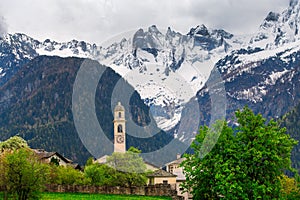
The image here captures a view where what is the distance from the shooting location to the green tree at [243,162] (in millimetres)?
49722

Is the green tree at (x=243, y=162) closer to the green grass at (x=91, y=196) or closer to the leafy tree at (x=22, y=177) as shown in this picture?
the green grass at (x=91, y=196)

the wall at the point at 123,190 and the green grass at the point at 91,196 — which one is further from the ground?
the wall at the point at 123,190

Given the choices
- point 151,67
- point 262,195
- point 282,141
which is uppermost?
point 151,67

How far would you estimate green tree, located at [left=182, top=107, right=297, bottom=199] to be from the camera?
49.7 meters

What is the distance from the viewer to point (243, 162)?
168ft

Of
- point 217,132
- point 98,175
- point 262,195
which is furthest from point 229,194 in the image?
point 98,175

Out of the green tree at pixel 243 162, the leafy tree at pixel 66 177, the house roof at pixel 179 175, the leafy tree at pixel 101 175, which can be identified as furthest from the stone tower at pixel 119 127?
the green tree at pixel 243 162

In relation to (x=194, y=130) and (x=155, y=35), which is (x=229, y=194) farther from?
(x=155, y=35)

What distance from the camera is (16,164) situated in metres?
46.6

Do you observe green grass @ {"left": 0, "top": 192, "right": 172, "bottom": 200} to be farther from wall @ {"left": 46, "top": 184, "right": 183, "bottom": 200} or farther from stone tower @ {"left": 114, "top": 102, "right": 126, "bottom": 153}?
stone tower @ {"left": 114, "top": 102, "right": 126, "bottom": 153}

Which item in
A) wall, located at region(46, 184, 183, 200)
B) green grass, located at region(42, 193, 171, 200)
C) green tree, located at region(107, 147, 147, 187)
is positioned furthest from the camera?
green tree, located at region(107, 147, 147, 187)

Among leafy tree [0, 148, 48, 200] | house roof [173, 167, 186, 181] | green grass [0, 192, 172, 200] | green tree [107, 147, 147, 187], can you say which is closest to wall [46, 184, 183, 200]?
green grass [0, 192, 172, 200]

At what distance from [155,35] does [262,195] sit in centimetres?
1922

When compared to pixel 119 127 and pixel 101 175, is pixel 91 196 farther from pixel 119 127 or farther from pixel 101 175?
pixel 119 127
